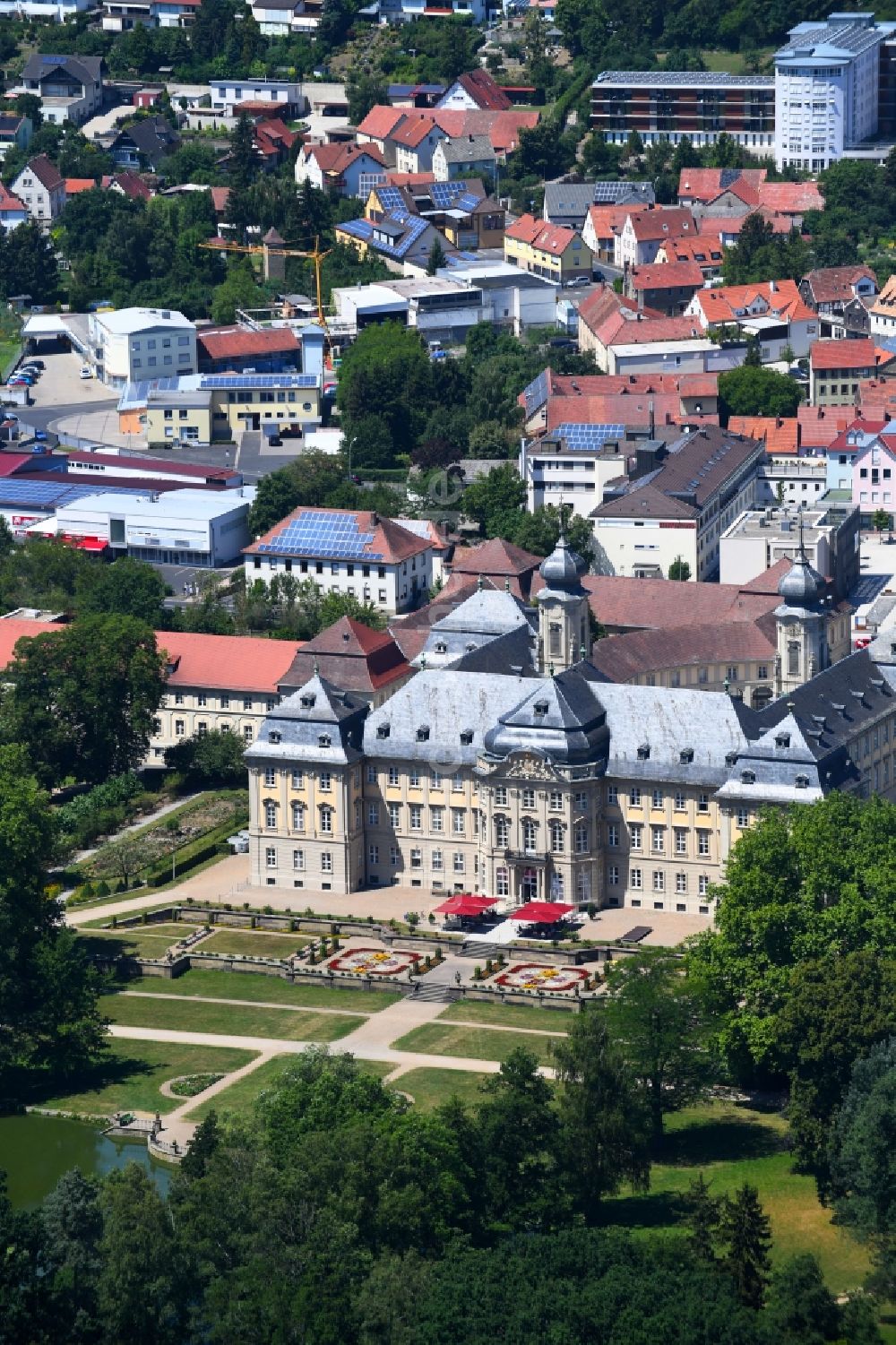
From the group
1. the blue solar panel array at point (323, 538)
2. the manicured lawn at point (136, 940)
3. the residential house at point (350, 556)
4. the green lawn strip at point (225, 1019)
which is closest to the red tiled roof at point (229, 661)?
the residential house at point (350, 556)

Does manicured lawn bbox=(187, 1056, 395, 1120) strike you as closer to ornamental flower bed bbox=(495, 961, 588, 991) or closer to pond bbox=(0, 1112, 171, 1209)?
pond bbox=(0, 1112, 171, 1209)

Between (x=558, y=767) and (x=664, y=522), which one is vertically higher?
(x=664, y=522)

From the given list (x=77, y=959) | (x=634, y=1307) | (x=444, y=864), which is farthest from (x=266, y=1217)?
(x=444, y=864)

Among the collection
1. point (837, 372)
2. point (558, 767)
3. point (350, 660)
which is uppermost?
point (837, 372)

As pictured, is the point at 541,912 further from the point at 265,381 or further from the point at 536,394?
the point at 265,381

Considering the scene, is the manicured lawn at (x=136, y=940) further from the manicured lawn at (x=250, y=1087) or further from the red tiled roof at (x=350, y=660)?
the red tiled roof at (x=350, y=660)

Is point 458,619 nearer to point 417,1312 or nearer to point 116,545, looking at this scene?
point 116,545

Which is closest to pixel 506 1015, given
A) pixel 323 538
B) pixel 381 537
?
pixel 381 537

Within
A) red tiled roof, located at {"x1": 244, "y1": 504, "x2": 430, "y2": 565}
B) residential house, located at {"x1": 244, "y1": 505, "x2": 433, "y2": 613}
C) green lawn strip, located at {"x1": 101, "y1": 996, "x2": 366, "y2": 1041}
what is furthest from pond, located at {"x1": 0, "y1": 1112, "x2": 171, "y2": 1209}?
red tiled roof, located at {"x1": 244, "y1": 504, "x2": 430, "y2": 565}
